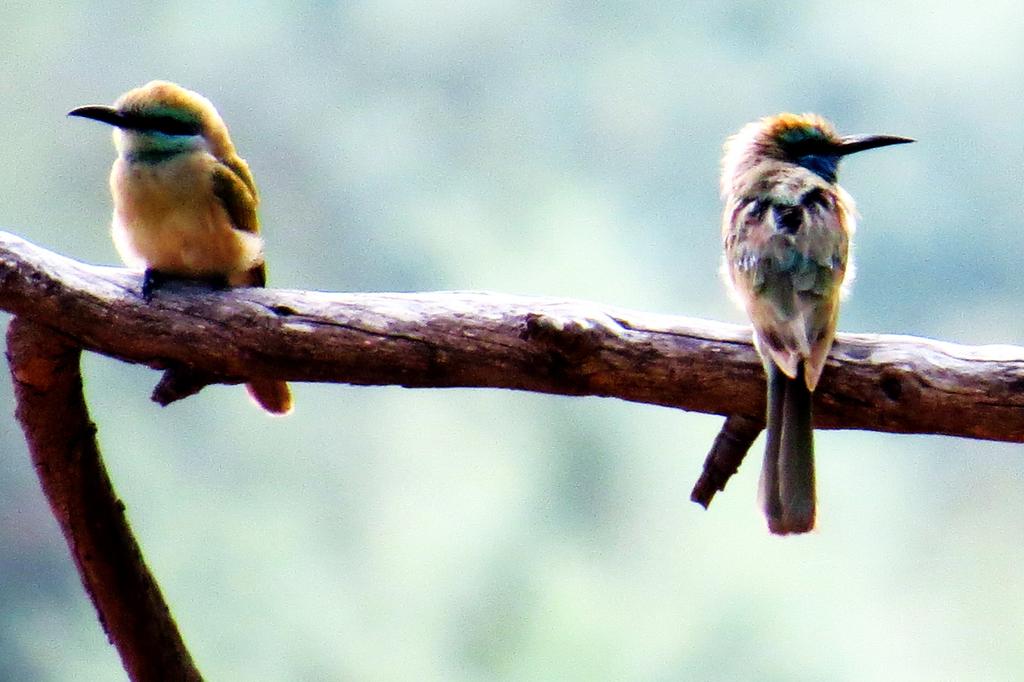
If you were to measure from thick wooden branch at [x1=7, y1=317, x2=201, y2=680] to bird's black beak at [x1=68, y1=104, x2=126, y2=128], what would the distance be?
450 mm

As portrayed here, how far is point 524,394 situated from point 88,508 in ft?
4.62

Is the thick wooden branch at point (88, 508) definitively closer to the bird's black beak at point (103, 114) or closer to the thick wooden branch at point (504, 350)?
the thick wooden branch at point (504, 350)

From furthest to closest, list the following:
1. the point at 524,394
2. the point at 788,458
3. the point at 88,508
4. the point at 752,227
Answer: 1. the point at 524,394
2. the point at 752,227
3. the point at 88,508
4. the point at 788,458

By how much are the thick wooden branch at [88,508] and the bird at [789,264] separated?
0.96 meters

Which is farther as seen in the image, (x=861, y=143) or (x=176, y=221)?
(x=861, y=143)

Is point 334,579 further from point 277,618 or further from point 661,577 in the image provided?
point 661,577

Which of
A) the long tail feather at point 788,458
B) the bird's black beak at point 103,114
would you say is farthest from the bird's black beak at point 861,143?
the bird's black beak at point 103,114

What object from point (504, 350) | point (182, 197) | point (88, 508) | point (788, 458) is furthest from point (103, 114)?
point (788, 458)

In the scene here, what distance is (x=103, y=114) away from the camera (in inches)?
85.6

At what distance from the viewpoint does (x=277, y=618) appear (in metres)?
2.95

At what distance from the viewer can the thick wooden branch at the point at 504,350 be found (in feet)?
5.78

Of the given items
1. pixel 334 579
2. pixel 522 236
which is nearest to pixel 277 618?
pixel 334 579

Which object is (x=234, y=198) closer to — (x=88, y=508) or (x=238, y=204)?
(x=238, y=204)

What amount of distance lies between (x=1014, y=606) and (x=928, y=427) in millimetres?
1408
